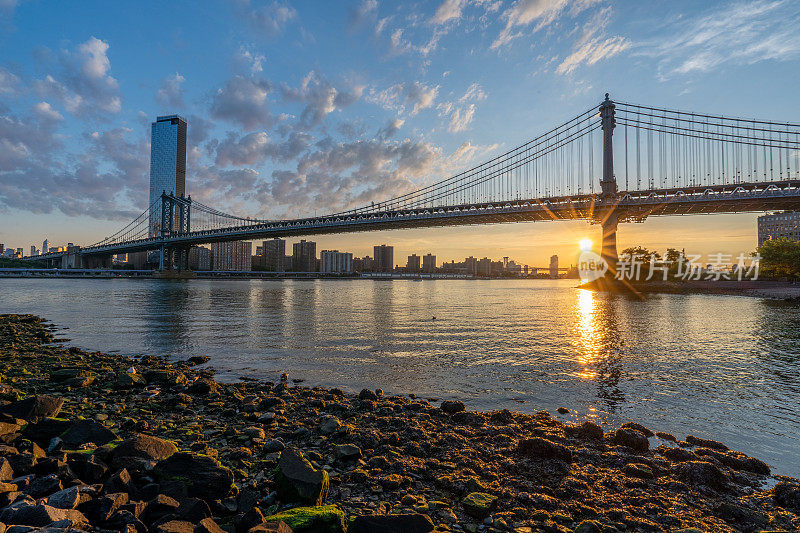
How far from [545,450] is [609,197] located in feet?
228

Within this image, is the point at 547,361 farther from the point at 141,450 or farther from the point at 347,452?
the point at 141,450

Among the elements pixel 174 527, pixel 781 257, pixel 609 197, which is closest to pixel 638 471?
pixel 174 527

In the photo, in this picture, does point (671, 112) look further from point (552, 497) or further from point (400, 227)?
A: point (552, 497)

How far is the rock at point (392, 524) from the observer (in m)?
3.46

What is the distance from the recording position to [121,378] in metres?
9.05

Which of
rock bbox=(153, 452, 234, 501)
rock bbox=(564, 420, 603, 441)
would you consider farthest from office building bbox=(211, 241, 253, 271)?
rock bbox=(564, 420, 603, 441)

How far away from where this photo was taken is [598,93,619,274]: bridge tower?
64.2 meters

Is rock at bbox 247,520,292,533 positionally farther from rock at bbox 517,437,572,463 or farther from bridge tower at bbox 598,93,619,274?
bridge tower at bbox 598,93,619,274

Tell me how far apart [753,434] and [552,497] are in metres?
5.38

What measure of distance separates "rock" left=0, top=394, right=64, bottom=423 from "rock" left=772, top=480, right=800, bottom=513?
10473 millimetres

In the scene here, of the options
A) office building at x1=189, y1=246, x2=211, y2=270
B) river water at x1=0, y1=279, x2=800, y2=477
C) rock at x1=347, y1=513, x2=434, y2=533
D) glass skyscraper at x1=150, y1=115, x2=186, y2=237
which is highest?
glass skyscraper at x1=150, y1=115, x2=186, y2=237

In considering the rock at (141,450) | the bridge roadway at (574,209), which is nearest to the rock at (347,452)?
the rock at (141,450)

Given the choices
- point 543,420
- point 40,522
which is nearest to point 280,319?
point 543,420

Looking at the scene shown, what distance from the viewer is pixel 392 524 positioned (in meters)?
3.50
